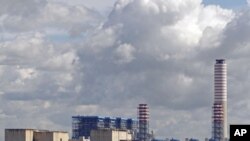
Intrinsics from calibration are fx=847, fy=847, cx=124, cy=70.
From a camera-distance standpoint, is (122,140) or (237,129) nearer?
(237,129)

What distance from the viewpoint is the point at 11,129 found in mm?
166500

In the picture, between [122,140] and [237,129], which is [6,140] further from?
[237,129]

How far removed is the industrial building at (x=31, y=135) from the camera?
164m

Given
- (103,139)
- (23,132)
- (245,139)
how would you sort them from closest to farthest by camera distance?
(245,139), (23,132), (103,139)

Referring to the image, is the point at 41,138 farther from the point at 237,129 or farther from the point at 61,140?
the point at 237,129

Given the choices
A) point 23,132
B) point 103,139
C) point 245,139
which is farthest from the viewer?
point 103,139

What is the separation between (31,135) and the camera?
164 m

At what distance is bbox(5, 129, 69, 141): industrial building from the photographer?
16350 cm

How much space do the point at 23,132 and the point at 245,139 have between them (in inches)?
5305

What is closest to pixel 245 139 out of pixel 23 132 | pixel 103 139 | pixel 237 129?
pixel 237 129

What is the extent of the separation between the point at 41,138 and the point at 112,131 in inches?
1323

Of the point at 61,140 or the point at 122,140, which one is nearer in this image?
the point at 61,140

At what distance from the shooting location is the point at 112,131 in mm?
197375

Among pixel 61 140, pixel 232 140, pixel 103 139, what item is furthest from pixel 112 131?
pixel 232 140
